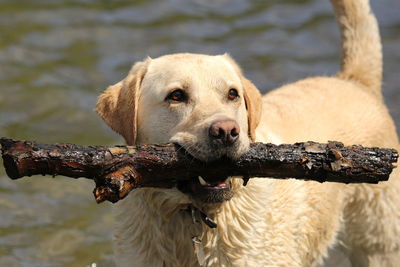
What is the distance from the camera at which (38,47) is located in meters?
12.0

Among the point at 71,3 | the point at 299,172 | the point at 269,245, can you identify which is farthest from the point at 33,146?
the point at 71,3

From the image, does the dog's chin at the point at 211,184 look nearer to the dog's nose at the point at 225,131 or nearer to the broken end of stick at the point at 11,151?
the dog's nose at the point at 225,131

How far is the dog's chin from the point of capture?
4777 millimetres

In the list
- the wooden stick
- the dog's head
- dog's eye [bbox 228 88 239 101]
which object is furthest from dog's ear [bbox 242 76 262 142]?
the wooden stick

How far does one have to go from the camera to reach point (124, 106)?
5.46 meters

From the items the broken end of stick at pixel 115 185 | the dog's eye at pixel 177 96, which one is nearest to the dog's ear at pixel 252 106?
the dog's eye at pixel 177 96

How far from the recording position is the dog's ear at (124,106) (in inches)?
212

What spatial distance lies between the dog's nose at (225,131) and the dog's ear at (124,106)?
82cm

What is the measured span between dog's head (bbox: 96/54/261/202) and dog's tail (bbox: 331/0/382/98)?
1.88 meters

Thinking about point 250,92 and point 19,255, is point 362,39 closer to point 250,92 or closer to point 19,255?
point 250,92

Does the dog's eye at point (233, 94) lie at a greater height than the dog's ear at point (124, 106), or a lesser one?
greater

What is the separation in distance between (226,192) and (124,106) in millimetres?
972

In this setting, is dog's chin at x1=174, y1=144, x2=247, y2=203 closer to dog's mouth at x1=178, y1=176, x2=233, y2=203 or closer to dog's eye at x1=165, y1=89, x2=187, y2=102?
dog's mouth at x1=178, y1=176, x2=233, y2=203

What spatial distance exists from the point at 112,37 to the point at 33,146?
8.29 metres
